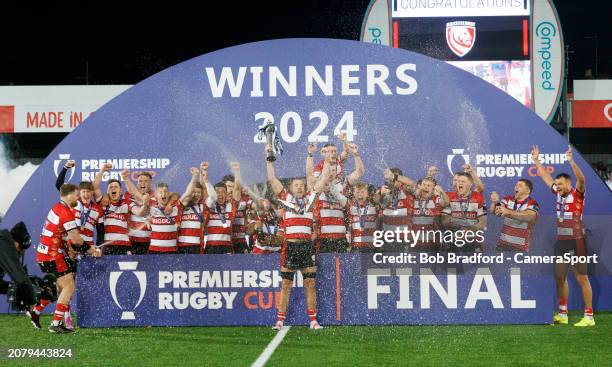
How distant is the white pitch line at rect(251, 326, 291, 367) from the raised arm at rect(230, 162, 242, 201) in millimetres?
2136

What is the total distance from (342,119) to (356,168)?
0.79m

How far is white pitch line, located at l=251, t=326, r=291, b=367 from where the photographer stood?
22.9ft

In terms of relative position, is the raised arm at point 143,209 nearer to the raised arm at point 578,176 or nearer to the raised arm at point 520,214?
the raised arm at point 520,214

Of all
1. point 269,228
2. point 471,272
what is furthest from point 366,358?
point 269,228

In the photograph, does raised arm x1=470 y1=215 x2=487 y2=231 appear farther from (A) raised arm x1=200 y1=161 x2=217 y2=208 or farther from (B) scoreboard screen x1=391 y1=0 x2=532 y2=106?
(B) scoreboard screen x1=391 y1=0 x2=532 y2=106

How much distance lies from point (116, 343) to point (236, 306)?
1.48m

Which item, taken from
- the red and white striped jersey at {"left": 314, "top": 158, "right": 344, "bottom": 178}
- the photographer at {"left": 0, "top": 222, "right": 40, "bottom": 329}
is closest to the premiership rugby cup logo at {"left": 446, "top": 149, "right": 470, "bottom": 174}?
the red and white striped jersey at {"left": 314, "top": 158, "right": 344, "bottom": 178}

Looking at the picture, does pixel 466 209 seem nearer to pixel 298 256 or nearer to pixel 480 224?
pixel 480 224

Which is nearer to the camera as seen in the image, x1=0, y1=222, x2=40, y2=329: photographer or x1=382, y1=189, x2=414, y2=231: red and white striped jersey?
x1=0, y1=222, x2=40, y2=329: photographer

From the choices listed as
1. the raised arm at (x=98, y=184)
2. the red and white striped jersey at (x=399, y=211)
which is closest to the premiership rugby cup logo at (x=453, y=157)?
the red and white striped jersey at (x=399, y=211)

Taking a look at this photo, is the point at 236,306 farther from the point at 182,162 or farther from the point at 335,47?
the point at 335,47

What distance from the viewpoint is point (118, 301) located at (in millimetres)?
9070

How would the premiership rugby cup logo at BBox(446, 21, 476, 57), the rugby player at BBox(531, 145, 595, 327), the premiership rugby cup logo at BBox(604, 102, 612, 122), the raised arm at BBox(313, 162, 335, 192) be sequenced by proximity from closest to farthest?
the rugby player at BBox(531, 145, 595, 327)
the raised arm at BBox(313, 162, 335, 192)
the premiership rugby cup logo at BBox(446, 21, 476, 57)
the premiership rugby cup logo at BBox(604, 102, 612, 122)

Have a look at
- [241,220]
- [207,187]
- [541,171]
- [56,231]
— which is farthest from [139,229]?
[541,171]
